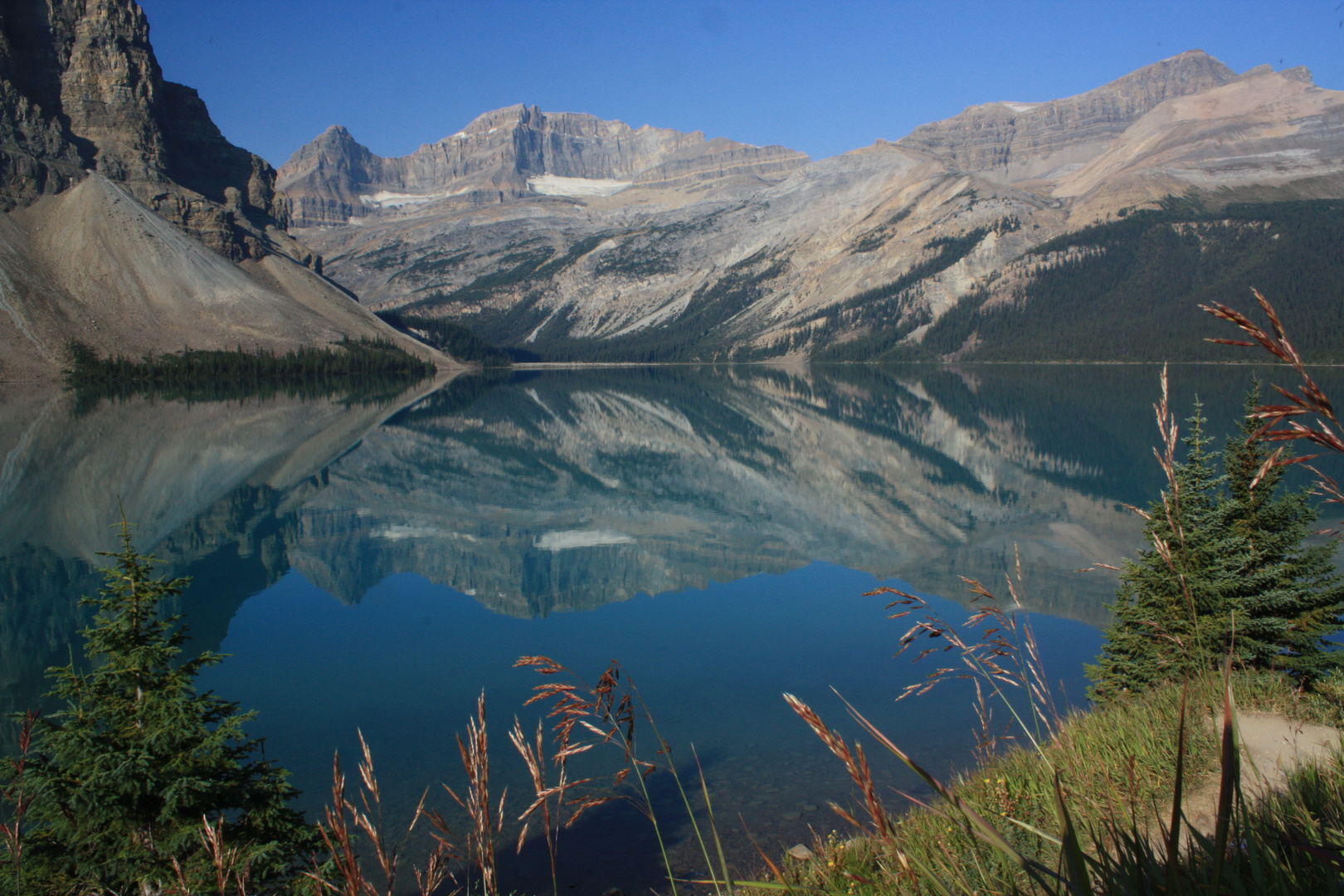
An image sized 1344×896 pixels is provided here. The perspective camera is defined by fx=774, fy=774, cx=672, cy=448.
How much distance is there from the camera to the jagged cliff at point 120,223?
9100cm

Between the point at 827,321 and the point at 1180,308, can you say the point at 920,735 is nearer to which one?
the point at 1180,308

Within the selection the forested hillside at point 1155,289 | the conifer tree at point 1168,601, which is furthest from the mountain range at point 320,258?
the conifer tree at point 1168,601

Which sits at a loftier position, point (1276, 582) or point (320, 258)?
point (320, 258)

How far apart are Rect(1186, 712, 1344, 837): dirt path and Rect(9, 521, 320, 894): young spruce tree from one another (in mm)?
5789

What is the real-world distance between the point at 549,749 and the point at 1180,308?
6364 inches

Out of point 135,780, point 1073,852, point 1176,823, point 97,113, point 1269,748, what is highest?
point 97,113

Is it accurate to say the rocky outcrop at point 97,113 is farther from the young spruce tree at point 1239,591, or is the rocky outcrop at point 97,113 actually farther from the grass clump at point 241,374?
the young spruce tree at point 1239,591

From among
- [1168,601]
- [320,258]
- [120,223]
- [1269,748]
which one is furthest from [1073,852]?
[320,258]

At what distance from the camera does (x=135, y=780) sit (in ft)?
16.7

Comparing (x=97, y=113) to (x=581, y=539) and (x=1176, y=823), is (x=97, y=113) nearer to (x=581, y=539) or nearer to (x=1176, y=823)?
(x=581, y=539)

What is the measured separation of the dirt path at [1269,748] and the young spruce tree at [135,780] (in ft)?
19.0

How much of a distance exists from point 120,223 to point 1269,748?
128894 mm

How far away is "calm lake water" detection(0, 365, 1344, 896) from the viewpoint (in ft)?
32.2

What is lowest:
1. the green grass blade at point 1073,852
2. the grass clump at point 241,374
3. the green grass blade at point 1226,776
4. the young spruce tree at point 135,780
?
the young spruce tree at point 135,780
